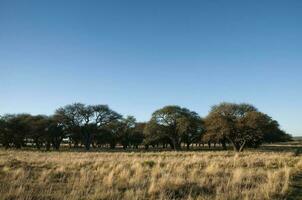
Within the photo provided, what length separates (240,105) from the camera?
5862cm

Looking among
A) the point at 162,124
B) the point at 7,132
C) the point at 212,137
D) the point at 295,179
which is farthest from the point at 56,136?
the point at 295,179

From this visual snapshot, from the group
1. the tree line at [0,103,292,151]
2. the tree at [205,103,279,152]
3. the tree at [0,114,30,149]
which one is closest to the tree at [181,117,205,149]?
the tree line at [0,103,292,151]

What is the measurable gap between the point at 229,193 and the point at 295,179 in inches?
190

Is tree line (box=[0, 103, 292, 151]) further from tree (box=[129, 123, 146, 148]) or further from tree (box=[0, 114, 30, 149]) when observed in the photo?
tree (box=[129, 123, 146, 148])

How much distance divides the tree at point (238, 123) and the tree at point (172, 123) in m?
15.5

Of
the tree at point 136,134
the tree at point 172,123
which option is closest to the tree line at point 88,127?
the tree at point 172,123

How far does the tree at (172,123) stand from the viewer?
244ft

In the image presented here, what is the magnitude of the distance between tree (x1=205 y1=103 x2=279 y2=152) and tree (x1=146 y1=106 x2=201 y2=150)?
15.5 m

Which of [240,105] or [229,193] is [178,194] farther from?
[240,105]

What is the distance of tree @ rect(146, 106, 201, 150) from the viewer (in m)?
74.2

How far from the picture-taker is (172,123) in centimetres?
7688

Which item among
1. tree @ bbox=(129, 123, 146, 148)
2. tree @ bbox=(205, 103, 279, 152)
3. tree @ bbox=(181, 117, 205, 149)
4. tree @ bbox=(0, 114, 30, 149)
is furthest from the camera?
tree @ bbox=(129, 123, 146, 148)

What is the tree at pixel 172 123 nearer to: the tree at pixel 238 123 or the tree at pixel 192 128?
the tree at pixel 192 128

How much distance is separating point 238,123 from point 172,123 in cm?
2454
